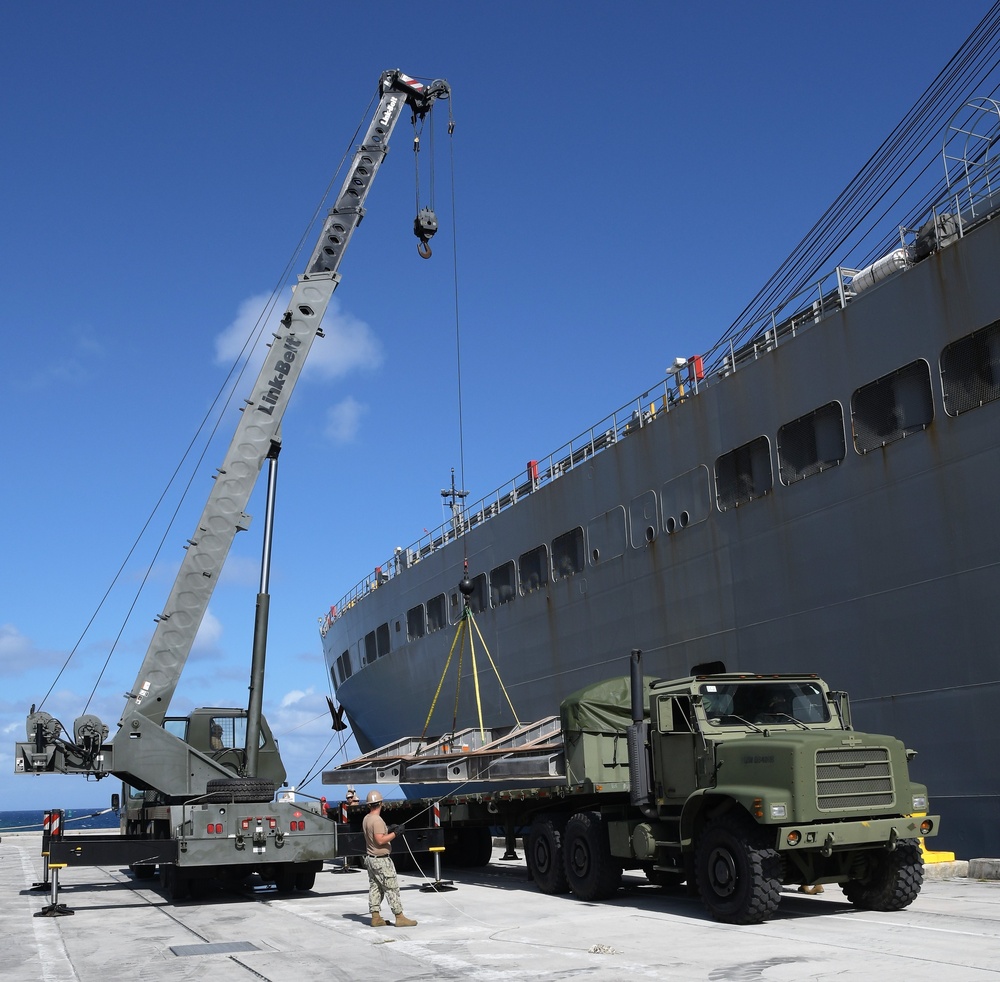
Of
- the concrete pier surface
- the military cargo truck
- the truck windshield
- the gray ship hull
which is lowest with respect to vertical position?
the concrete pier surface

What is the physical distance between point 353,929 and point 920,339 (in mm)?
10929

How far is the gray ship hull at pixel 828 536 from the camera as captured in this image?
14156 mm

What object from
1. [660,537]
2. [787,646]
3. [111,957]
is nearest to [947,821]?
[787,646]

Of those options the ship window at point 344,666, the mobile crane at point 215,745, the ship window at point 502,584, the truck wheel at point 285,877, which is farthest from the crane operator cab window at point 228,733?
the ship window at point 344,666

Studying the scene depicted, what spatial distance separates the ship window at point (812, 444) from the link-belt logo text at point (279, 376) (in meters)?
8.14

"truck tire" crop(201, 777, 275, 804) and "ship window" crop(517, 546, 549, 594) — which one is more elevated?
"ship window" crop(517, 546, 549, 594)

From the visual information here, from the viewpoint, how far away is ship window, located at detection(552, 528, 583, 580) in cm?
2403

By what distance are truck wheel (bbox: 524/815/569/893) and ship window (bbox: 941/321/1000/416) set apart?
7718mm

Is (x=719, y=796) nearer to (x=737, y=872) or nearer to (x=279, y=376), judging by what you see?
(x=737, y=872)

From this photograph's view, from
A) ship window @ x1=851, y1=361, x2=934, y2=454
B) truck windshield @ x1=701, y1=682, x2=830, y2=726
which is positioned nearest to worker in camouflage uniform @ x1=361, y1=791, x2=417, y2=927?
truck windshield @ x1=701, y1=682, x2=830, y2=726

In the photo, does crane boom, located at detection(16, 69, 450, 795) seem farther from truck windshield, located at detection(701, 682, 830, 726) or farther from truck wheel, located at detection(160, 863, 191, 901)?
truck windshield, located at detection(701, 682, 830, 726)

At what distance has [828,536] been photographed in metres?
16.7

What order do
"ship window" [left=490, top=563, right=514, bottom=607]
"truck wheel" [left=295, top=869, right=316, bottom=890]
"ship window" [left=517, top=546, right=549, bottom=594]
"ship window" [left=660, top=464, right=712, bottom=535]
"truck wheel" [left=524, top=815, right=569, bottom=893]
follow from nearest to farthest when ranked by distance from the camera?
"truck wheel" [left=524, top=815, right=569, bottom=893] < "truck wheel" [left=295, top=869, right=316, bottom=890] < "ship window" [left=660, top=464, right=712, bottom=535] < "ship window" [left=517, top=546, right=549, bottom=594] < "ship window" [left=490, top=563, right=514, bottom=607]

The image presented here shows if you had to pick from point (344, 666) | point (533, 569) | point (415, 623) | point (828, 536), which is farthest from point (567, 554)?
point (344, 666)
